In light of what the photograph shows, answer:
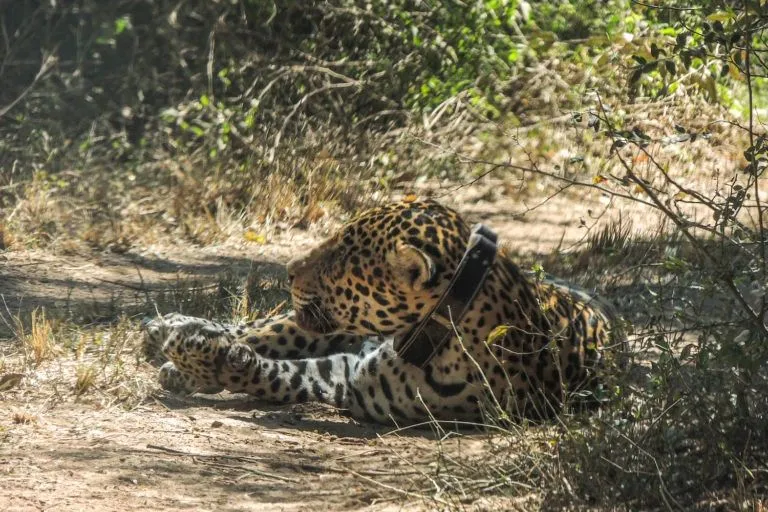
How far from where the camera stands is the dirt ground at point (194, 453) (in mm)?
4324

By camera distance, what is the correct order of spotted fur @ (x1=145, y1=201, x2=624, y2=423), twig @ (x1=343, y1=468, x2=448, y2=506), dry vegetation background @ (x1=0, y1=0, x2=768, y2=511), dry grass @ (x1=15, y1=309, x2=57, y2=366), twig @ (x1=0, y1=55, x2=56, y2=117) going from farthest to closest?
twig @ (x1=0, y1=55, x2=56, y2=117), dry grass @ (x1=15, y1=309, x2=57, y2=366), spotted fur @ (x1=145, y1=201, x2=624, y2=423), dry vegetation background @ (x1=0, y1=0, x2=768, y2=511), twig @ (x1=343, y1=468, x2=448, y2=506)

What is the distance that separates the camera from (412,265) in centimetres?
534

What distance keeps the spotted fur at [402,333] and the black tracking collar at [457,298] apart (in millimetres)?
65

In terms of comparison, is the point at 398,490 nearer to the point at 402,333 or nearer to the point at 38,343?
the point at 402,333

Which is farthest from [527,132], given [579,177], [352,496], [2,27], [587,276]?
[352,496]

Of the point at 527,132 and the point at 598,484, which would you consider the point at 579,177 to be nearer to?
the point at 527,132

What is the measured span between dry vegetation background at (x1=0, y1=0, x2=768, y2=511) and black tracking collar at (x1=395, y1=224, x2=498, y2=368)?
0.41m

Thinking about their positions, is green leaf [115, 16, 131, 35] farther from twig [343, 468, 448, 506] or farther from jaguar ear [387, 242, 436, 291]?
twig [343, 468, 448, 506]

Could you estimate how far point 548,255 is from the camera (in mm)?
8828

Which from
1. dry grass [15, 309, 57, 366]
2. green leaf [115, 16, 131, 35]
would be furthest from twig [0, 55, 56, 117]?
dry grass [15, 309, 57, 366]

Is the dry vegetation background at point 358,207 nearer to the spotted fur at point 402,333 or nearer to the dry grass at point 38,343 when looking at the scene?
the dry grass at point 38,343

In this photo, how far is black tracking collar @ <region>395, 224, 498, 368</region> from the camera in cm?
530

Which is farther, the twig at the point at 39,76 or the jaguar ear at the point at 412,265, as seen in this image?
the twig at the point at 39,76

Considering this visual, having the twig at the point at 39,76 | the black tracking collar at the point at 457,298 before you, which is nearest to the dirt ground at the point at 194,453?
the black tracking collar at the point at 457,298
